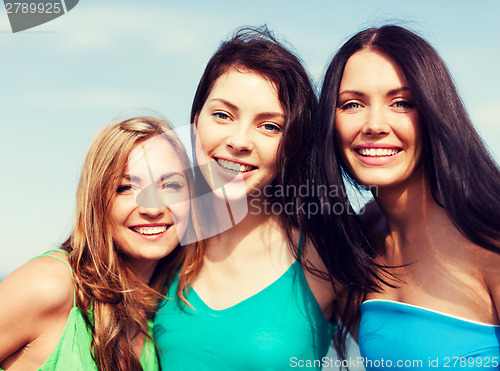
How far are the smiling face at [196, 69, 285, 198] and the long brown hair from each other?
0.43 m

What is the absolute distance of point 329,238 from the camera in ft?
11.0

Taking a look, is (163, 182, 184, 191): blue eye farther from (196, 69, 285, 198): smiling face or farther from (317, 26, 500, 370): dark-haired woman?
(317, 26, 500, 370): dark-haired woman

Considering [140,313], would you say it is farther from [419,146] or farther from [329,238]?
[419,146]

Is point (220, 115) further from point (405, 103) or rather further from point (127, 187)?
point (405, 103)

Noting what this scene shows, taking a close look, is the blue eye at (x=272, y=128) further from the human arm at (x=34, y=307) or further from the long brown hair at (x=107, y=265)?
the human arm at (x=34, y=307)

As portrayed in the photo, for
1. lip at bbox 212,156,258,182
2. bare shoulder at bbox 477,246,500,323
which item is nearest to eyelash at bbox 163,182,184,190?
lip at bbox 212,156,258,182

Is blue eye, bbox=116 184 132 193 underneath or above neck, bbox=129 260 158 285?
above

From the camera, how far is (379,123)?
2.95 meters

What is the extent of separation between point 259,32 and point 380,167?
134 cm

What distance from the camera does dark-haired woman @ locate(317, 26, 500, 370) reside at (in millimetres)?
2801

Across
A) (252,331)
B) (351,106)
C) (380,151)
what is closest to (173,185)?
(252,331)

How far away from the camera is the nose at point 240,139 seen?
329cm

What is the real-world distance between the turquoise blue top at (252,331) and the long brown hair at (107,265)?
0.20m

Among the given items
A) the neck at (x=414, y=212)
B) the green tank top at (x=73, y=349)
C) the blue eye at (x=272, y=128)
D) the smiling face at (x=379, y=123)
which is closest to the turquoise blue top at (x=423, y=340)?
the neck at (x=414, y=212)
